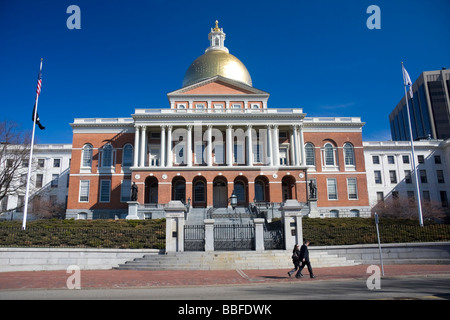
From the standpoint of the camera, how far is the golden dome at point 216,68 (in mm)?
51188

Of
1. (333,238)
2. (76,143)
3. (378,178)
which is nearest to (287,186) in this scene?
(378,178)

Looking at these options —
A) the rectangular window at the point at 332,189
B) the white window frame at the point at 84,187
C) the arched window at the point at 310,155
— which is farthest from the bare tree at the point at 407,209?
the white window frame at the point at 84,187

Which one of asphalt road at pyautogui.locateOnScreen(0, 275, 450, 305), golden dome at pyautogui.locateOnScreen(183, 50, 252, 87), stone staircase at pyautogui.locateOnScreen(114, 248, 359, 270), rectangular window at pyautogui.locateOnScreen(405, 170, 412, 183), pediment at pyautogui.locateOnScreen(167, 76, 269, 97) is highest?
golden dome at pyautogui.locateOnScreen(183, 50, 252, 87)

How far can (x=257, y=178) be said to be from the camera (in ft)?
146

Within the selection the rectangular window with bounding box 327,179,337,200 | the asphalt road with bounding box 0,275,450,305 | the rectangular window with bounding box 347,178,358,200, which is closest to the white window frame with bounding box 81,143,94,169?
the rectangular window with bounding box 327,179,337,200

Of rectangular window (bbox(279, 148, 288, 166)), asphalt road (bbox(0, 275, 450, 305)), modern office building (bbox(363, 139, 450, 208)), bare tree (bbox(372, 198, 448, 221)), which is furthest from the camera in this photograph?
modern office building (bbox(363, 139, 450, 208))

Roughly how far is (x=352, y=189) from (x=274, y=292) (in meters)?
39.3

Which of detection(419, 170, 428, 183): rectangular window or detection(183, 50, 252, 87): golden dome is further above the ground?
detection(183, 50, 252, 87): golden dome

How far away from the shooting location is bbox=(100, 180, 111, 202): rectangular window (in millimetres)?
45156

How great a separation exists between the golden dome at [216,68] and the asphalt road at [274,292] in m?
41.6

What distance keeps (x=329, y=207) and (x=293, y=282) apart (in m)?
34.9

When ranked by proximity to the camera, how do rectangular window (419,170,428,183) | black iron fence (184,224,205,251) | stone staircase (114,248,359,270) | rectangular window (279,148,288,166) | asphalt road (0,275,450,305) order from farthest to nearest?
rectangular window (419,170,428,183), rectangular window (279,148,288,166), black iron fence (184,224,205,251), stone staircase (114,248,359,270), asphalt road (0,275,450,305)

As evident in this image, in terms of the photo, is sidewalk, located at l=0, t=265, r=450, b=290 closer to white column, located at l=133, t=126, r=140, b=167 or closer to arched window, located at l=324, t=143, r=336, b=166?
white column, located at l=133, t=126, r=140, b=167
